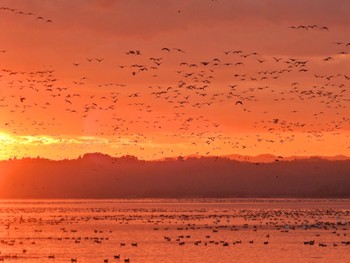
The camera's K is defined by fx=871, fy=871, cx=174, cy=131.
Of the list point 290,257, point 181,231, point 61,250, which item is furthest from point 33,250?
point 181,231

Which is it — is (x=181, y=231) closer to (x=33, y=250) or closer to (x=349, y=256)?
(x=33, y=250)

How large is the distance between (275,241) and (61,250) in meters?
32.0

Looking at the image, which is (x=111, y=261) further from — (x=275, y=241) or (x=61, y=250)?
(x=275, y=241)

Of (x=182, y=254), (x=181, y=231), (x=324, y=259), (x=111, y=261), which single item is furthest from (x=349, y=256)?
(x=181, y=231)

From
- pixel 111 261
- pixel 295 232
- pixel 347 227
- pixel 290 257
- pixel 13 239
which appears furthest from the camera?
pixel 347 227

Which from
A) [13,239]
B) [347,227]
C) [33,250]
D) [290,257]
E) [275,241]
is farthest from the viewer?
[347,227]

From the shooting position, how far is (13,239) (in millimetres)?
134625

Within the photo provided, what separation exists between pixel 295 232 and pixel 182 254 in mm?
45755

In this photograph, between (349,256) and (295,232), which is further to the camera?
(295,232)

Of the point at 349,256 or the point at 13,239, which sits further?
the point at 13,239

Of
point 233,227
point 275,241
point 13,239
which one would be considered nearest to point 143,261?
point 275,241

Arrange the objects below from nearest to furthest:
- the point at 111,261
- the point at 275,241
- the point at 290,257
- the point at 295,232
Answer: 1. the point at 111,261
2. the point at 290,257
3. the point at 275,241
4. the point at 295,232

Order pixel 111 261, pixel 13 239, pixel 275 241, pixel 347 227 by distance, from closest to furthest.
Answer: pixel 111 261, pixel 275 241, pixel 13 239, pixel 347 227

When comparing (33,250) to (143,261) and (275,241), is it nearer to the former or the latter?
(143,261)
